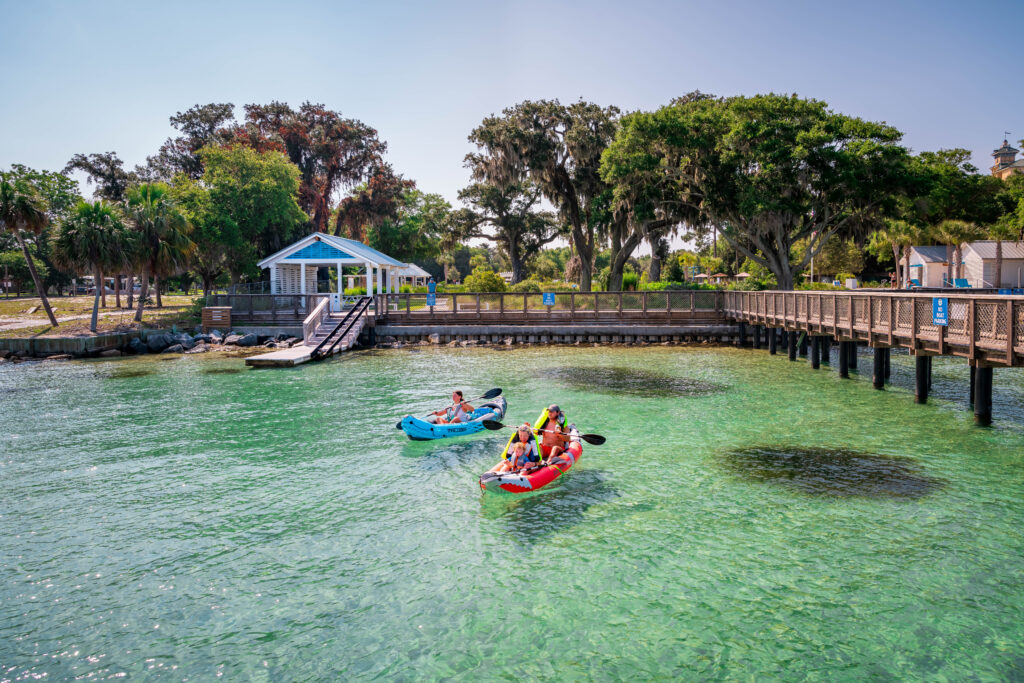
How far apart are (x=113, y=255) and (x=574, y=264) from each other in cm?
3759

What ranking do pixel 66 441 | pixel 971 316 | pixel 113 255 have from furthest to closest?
pixel 113 255 → pixel 66 441 → pixel 971 316

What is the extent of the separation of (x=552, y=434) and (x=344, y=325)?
24.6 meters

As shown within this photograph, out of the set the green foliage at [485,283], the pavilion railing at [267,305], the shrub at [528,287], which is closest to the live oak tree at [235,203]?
the pavilion railing at [267,305]

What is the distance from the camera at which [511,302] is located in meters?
38.0

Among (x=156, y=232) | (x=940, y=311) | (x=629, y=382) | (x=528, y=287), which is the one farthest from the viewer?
(x=528, y=287)

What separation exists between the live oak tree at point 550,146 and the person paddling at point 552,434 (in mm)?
35766

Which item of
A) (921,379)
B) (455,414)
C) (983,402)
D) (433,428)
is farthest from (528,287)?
(983,402)

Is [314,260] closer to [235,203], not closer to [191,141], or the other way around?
[235,203]

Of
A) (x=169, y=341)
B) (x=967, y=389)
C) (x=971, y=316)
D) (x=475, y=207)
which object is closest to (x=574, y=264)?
(x=475, y=207)

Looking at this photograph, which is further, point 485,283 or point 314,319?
point 485,283

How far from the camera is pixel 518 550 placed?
31.1 feet

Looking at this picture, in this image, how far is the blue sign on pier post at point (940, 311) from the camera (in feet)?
50.0

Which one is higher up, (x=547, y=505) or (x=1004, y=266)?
(x=1004, y=266)

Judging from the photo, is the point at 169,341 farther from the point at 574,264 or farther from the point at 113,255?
the point at 574,264
